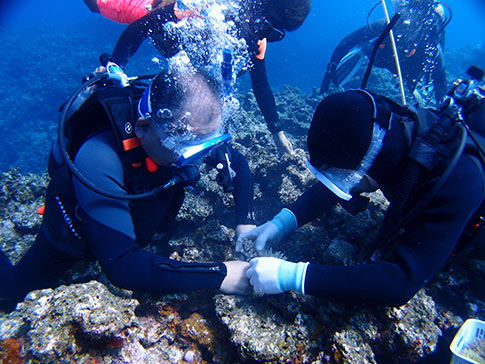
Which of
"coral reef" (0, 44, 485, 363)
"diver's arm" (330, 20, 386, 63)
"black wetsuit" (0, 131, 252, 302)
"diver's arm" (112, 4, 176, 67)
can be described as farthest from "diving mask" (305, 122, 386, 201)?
"diver's arm" (330, 20, 386, 63)

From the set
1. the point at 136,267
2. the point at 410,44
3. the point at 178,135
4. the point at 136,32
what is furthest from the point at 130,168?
the point at 410,44

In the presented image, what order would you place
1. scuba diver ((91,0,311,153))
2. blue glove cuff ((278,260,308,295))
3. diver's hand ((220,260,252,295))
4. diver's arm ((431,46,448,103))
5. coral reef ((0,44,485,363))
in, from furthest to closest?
diver's arm ((431,46,448,103)), scuba diver ((91,0,311,153)), diver's hand ((220,260,252,295)), blue glove cuff ((278,260,308,295)), coral reef ((0,44,485,363))

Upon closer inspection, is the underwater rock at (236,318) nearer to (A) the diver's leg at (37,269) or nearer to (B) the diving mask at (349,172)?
(A) the diver's leg at (37,269)

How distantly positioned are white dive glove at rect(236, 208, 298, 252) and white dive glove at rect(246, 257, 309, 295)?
478 millimetres

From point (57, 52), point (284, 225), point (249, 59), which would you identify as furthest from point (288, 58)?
point (284, 225)

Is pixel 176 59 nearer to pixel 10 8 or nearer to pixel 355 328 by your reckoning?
pixel 355 328

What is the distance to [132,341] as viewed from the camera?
1903mm

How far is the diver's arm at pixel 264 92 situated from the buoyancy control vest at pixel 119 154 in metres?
2.57

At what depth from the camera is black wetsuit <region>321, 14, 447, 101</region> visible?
8477 mm

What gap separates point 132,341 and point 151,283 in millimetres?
528

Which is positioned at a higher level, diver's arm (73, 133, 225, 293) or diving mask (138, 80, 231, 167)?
diving mask (138, 80, 231, 167)

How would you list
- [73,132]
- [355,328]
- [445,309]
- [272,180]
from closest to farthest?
1. [355,328]
2. [73,132]
3. [445,309]
4. [272,180]

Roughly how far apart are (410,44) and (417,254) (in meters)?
9.85

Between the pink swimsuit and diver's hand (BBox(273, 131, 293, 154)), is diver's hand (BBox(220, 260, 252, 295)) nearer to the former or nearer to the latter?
diver's hand (BBox(273, 131, 293, 154))
